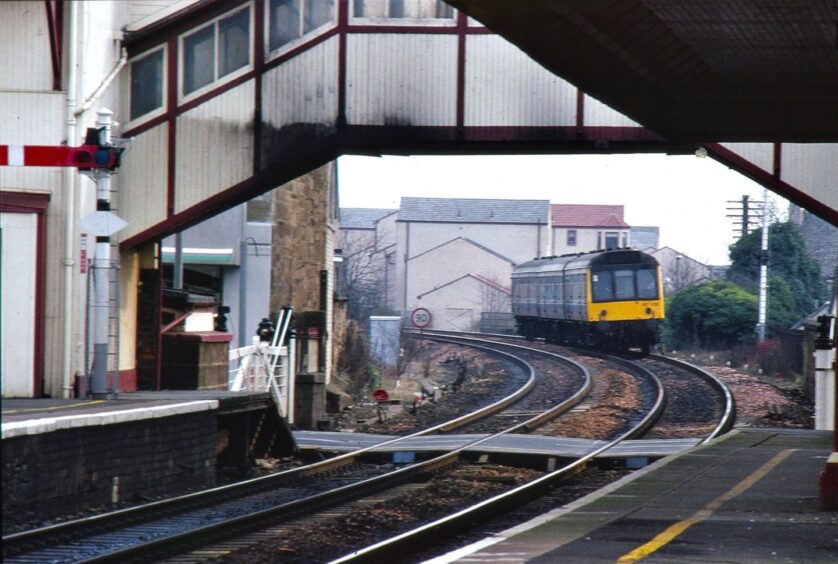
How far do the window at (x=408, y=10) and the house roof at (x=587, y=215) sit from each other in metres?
69.3

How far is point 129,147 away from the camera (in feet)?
47.0

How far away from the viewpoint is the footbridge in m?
14.4

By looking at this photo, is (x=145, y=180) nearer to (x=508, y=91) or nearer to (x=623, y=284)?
(x=508, y=91)

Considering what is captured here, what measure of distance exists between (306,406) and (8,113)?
813cm

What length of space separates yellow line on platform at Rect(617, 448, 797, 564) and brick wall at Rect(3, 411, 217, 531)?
4.73m

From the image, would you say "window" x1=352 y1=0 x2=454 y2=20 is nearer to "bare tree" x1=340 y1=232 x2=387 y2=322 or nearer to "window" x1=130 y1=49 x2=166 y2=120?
"window" x1=130 y1=49 x2=166 y2=120

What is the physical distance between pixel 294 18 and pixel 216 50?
1.06 meters

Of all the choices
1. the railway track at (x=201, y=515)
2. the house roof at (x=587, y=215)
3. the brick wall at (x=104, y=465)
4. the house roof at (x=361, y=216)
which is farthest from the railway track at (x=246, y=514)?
the house roof at (x=361, y=216)

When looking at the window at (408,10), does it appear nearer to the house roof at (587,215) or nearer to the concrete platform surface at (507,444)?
the concrete platform surface at (507,444)

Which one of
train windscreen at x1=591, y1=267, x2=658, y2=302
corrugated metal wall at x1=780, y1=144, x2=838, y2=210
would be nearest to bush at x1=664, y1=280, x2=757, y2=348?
train windscreen at x1=591, y1=267, x2=658, y2=302

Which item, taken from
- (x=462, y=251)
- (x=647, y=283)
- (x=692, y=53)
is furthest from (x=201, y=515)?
(x=462, y=251)

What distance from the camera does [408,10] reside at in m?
14.5

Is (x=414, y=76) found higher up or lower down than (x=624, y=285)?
higher up

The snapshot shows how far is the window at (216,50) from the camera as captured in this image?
1457 centimetres
